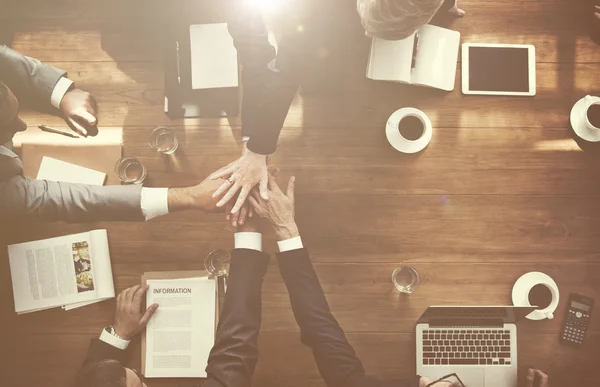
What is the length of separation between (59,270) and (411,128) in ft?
4.71

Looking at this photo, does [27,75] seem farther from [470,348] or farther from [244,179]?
[470,348]

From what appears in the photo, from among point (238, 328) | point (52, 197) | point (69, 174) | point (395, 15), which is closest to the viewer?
point (395, 15)

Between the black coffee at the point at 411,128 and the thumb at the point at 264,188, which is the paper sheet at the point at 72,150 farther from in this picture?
the black coffee at the point at 411,128

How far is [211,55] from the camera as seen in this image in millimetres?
1834

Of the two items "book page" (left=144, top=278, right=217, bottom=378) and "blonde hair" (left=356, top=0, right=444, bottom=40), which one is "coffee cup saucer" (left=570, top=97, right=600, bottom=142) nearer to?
"blonde hair" (left=356, top=0, right=444, bottom=40)

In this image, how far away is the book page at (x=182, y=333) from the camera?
1823 mm

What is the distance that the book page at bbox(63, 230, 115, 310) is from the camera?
1.84 meters

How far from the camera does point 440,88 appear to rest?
1.87 meters

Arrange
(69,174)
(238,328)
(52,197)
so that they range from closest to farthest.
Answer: (238,328) → (52,197) → (69,174)

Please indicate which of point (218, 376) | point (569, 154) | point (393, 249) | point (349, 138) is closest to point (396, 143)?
point (349, 138)

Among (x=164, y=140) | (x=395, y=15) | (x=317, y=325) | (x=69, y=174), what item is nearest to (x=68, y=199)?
(x=69, y=174)

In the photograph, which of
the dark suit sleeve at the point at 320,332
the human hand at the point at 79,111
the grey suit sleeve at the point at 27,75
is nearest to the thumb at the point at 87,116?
the human hand at the point at 79,111

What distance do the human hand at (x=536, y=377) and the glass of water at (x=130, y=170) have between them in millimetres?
1606

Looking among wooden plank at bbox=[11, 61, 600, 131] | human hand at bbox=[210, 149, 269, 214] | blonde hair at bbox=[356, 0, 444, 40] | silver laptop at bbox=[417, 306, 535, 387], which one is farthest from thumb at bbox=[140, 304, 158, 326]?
blonde hair at bbox=[356, 0, 444, 40]
